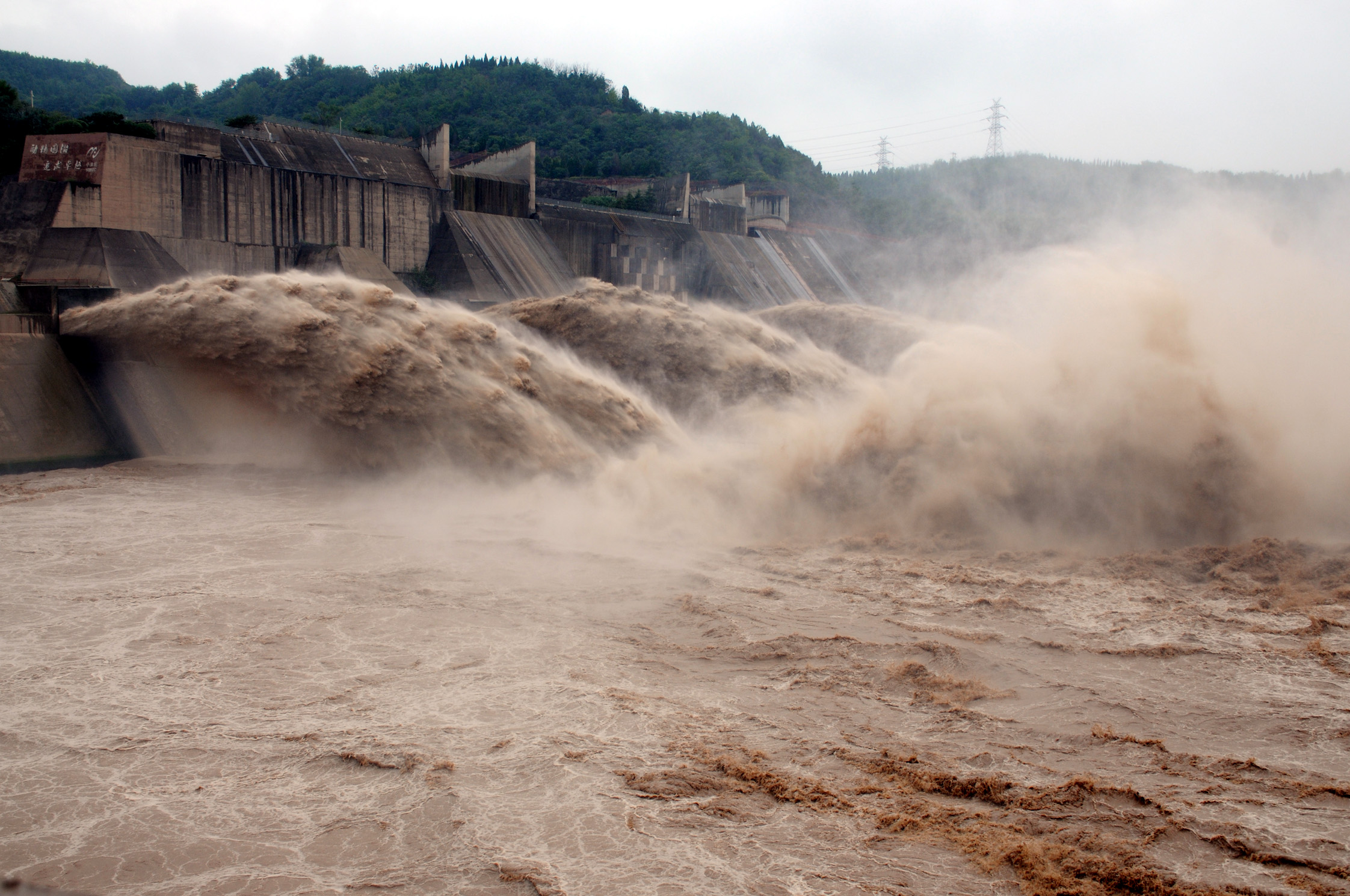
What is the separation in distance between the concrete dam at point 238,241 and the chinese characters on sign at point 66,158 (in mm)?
45

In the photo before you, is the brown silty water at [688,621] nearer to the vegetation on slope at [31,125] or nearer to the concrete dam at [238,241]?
the concrete dam at [238,241]

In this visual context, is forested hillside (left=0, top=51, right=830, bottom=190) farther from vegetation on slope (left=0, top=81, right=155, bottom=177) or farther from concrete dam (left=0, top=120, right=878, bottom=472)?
vegetation on slope (left=0, top=81, right=155, bottom=177)

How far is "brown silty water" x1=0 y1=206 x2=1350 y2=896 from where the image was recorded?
13.9ft

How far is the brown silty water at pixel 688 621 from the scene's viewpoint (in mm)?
4234

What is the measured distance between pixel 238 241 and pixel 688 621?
2479 centimetres

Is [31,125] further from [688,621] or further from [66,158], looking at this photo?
[688,621]

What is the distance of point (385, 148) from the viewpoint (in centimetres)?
3503

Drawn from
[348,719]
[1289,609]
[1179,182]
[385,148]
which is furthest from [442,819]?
[385,148]

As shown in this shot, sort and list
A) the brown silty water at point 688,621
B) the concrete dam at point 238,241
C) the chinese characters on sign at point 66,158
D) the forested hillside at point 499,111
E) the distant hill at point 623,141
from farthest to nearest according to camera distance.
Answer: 1. the forested hillside at point 499,111
2. the distant hill at point 623,141
3. the chinese characters on sign at point 66,158
4. the concrete dam at point 238,241
5. the brown silty water at point 688,621

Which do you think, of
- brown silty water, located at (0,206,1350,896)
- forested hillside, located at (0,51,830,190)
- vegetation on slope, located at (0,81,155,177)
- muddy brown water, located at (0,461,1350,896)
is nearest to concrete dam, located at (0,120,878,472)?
brown silty water, located at (0,206,1350,896)

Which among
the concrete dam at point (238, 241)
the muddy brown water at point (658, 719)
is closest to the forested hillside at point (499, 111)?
the concrete dam at point (238, 241)

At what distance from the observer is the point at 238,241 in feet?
90.3

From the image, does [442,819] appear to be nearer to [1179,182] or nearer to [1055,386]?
[1055,386]

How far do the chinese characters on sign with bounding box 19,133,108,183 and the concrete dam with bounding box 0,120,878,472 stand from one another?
0.15ft
